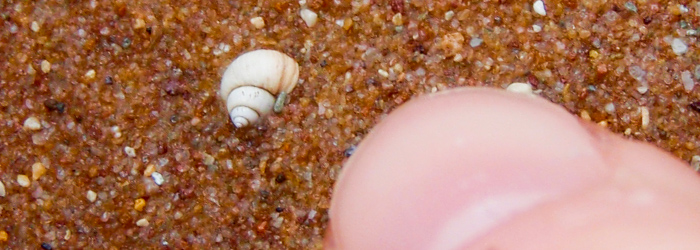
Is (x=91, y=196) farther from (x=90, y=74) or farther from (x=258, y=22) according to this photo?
(x=258, y=22)

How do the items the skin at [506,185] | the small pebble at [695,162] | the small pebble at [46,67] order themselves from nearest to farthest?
the skin at [506,185]
the small pebble at [695,162]
the small pebble at [46,67]

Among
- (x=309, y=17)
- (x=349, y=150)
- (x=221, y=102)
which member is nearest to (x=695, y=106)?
(x=349, y=150)

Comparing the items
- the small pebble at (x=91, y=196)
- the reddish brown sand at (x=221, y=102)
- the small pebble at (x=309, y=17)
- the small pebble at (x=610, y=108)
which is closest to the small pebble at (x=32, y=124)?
the reddish brown sand at (x=221, y=102)

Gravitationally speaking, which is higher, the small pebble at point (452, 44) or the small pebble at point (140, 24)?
the small pebble at point (452, 44)

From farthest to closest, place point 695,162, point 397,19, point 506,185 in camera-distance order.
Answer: point 397,19
point 695,162
point 506,185

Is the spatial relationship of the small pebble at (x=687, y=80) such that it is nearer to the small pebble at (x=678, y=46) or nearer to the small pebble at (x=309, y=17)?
the small pebble at (x=678, y=46)

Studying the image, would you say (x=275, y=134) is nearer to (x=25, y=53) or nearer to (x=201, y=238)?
(x=201, y=238)

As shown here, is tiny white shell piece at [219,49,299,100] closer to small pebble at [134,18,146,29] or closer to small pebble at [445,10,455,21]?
small pebble at [134,18,146,29]

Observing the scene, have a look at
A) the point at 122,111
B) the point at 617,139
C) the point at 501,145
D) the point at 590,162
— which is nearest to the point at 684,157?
the point at 617,139
